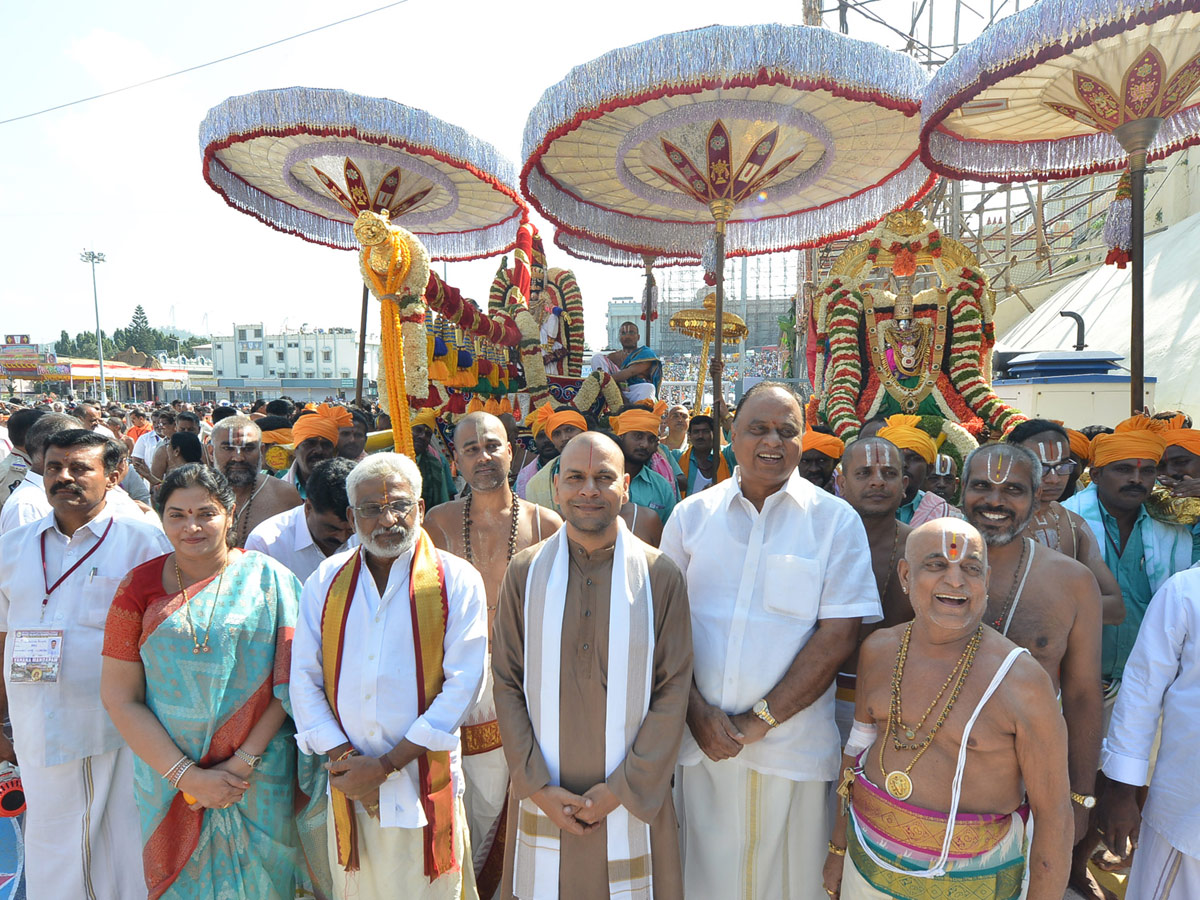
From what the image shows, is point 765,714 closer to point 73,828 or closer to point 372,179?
point 73,828

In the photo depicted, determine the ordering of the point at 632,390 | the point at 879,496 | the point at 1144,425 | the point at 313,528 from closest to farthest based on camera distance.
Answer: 1. the point at 879,496
2. the point at 313,528
3. the point at 1144,425
4. the point at 632,390

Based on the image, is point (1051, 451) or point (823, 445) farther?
point (823, 445)

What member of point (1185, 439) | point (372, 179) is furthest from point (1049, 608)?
point (372, 179)

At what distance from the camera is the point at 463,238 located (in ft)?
30.4

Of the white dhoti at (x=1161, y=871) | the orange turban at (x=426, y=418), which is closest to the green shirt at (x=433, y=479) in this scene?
the orange turban at (x=426, y=418)

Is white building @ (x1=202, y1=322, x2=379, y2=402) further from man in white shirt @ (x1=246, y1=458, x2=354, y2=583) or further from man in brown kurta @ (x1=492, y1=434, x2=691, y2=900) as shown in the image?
man in brown kurta @ (x1=492, y1=434, x2=691, y2=900)

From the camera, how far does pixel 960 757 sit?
189cm

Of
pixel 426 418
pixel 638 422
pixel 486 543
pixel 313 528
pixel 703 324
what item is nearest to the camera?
pixel 486 543

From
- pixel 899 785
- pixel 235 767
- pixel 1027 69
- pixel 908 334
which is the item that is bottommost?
pixel 235 767

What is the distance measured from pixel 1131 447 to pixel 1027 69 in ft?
7.72

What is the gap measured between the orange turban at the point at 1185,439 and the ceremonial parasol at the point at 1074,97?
45.8 inches

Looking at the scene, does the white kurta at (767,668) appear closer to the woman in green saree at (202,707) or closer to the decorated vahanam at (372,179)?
the woman in green saree at (202,707)

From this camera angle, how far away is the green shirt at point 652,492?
14.5 ft

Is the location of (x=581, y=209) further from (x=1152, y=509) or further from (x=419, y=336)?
(x=1152, y=509)
